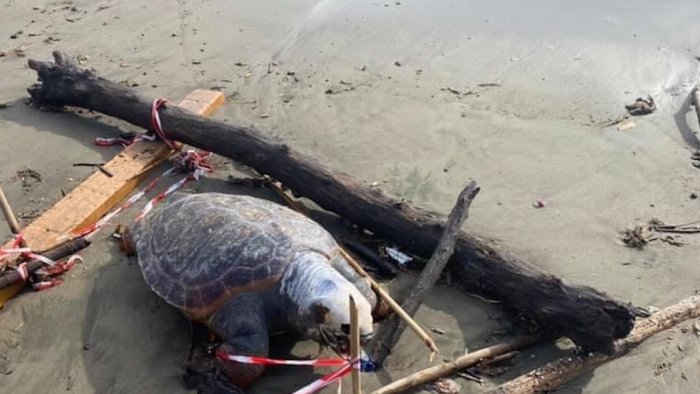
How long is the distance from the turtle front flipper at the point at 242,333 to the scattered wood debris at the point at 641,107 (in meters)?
3.94

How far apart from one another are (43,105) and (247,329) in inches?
153

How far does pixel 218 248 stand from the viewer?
3848mm

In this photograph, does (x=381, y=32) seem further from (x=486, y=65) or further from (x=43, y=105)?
(x=43, y=105)

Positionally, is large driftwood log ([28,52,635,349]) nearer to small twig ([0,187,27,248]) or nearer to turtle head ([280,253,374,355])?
Answer: turtle head ([280,253,374,355])

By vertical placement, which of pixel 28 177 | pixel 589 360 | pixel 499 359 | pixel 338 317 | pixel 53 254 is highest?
pixel 338 317

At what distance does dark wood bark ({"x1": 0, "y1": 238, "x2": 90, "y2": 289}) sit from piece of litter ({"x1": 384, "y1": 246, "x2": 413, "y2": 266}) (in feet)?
6.51

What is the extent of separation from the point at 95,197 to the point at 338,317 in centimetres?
241

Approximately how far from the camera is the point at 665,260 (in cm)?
447

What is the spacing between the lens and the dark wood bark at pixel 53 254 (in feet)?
13.9

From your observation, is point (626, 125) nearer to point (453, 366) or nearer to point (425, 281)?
point (425, 281)

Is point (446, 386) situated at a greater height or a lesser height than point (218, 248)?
lesser

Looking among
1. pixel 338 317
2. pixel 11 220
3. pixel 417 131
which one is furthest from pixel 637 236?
pixel 11 220

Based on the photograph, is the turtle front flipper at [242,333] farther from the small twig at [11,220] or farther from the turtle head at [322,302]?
the small twig at [11,220]

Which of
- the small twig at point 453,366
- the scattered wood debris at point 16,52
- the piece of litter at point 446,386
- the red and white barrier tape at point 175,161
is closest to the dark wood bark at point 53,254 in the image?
the red and white barrier tape at point 175,161
